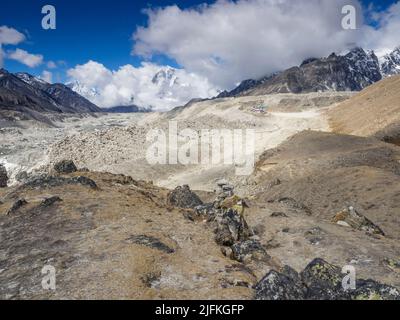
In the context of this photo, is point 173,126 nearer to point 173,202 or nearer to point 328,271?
point 173,202

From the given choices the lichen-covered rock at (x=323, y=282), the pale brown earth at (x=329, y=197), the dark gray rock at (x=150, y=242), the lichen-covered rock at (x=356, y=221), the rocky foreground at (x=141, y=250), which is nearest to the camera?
the lichen-covered rock at (x=323, y=282)

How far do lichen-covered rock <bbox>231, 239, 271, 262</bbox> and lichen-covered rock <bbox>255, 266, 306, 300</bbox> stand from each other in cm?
281

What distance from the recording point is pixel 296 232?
53.4 ft

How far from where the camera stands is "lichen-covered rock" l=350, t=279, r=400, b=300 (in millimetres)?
9539

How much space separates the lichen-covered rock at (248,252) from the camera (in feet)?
42.3

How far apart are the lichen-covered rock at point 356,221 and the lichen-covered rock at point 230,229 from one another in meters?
5.07

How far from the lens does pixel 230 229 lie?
1479 centimetres

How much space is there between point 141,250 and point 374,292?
6.29 meters

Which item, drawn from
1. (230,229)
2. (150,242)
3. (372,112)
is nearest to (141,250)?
(150,242)

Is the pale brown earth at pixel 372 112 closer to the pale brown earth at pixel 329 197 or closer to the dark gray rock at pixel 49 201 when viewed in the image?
the pale brown earth at pixel 329 197

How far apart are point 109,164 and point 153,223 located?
29.8m
